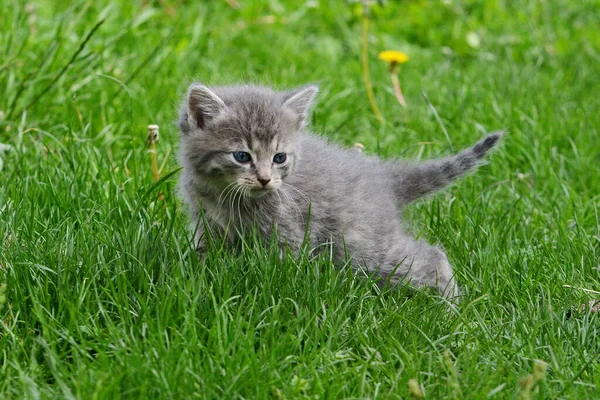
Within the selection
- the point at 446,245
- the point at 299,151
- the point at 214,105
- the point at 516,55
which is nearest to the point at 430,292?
the point at 446,245

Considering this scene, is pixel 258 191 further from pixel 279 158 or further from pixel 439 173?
pixel 439 173

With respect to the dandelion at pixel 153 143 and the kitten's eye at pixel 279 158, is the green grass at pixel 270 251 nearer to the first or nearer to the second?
the dandelion at pixel 153 143

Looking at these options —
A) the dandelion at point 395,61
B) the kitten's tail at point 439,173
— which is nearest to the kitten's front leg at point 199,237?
the kitten's tail at point 439,173

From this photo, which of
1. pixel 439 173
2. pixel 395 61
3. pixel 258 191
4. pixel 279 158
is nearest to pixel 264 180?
pixel 258 191

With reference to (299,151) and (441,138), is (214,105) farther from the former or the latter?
(441,138)

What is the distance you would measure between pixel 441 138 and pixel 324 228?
201cm

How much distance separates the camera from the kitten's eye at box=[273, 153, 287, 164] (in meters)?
4.13

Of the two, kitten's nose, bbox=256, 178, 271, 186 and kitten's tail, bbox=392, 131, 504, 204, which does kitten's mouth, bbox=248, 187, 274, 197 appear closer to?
kitten's nose, bbox=256, 178, 271, 186

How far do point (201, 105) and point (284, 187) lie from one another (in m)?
0.54

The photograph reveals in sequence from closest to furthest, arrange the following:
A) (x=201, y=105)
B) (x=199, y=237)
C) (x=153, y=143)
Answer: (x=201, y=105) → (x=199, y=237) → (x=153, y=143)

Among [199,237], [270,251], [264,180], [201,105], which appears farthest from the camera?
[199,237]

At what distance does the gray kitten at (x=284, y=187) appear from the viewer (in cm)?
408

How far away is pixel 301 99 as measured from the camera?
4.33 meters

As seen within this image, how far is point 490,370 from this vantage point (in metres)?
3.44
